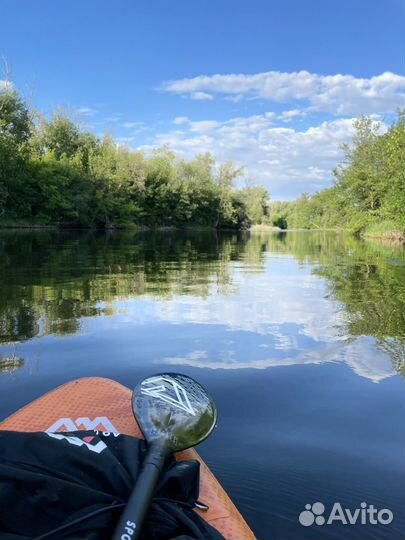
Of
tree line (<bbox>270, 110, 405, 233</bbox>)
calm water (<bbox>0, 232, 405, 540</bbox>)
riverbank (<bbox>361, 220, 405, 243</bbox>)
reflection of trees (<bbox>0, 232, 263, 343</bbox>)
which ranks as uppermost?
tree line (<bbox>270, 110, 405, 233</bbox>)

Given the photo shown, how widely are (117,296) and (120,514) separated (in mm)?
6339

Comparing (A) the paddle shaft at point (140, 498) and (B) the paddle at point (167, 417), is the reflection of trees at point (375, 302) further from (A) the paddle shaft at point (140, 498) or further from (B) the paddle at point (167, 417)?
(A) the paddle shaft at point (140, 498)

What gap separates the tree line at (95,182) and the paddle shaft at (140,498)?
3558 cm

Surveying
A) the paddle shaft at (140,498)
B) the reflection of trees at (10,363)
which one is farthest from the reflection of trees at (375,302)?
the reflection of trees at (10,363)

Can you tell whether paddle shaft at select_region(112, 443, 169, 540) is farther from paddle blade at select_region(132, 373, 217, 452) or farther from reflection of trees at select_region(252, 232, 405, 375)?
reflection of trees at select_region(252, 232, 405, 375)

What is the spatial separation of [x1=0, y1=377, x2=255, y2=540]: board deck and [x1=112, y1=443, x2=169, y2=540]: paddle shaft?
0.22m

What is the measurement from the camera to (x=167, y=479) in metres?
1.68

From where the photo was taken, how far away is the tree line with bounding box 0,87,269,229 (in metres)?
37.0

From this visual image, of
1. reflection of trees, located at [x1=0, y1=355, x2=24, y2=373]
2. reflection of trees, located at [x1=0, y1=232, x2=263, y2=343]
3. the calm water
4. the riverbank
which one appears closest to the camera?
the calm water

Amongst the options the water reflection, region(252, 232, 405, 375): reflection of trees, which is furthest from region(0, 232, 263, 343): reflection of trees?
region(252, 232, 405, 375): reflection of trees

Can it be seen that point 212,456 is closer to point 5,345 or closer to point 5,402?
point 5,402

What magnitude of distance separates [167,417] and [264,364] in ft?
8.56

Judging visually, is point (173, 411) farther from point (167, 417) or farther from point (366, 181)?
point (366, 181)

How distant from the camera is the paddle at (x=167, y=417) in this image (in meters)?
1.76
